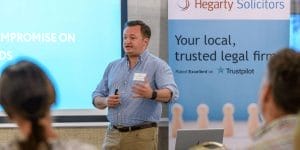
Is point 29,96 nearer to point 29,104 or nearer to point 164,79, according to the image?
point 29,104

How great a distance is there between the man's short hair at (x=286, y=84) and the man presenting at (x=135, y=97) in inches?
95.4

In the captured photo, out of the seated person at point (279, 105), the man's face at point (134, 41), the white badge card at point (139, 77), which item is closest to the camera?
the seated person at point (279, 105)

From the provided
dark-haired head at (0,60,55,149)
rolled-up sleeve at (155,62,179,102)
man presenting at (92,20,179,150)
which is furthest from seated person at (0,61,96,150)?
rolled-up sleeve at (155,62,179,102)

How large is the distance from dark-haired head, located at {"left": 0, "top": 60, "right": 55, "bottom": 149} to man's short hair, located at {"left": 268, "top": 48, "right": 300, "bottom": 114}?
67 cm

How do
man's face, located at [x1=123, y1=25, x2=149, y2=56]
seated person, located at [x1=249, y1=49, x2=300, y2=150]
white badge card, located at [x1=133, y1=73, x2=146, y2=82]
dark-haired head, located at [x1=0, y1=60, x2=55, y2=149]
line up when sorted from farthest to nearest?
man's face, located at [x1=123, y1=25, x2=149, y2=56] < white badge card, located at [x1=133, y1=73, x2=146, y2=82] < seated person, located at [x1=249, y1=49, x2=300, y2=150] < dark-haired head, located at [x1=0, y1=60, x2=55, y2=149]

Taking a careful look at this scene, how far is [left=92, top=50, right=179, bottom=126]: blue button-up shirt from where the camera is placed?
425cm

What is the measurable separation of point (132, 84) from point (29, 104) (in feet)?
8.87

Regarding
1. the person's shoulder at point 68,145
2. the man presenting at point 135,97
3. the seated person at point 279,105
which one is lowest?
the man presenting at point 135,97

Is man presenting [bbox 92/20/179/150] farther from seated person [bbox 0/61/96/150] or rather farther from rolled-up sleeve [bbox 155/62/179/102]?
seated person [bbox 0/61/96/150]

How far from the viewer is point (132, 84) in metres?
4.26

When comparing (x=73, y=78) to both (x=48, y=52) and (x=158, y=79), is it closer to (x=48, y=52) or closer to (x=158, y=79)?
(x=48, y=52)

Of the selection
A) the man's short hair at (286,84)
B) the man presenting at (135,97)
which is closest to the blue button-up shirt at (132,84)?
the man presenting at (135,97)

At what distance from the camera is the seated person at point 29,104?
5.09ft

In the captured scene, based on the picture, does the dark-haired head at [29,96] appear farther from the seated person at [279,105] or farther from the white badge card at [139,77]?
the white badge card at [139,77]
